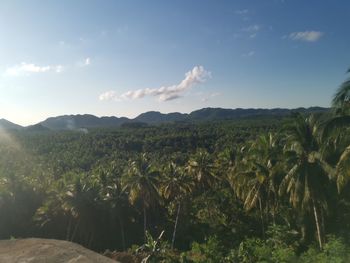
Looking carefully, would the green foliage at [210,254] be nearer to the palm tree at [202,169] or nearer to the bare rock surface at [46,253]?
the bare rock surface at [46,253]

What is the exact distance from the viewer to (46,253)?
18.9 meters

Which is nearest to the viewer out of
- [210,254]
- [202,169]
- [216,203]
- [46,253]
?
[46,253]

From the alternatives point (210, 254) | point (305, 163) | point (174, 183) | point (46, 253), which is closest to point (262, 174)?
point (305, 163)

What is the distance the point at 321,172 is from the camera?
27.7m

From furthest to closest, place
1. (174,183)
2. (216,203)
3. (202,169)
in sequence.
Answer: (216,203) → (202,169) → (174,183)

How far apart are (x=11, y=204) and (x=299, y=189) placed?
39.3 metres

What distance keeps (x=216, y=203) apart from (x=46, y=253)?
3482 centimetres

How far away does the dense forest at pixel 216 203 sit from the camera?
27453 millimetres

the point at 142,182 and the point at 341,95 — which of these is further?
the point at 142,182

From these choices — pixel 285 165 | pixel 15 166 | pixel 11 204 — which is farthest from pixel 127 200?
pixel 15 166

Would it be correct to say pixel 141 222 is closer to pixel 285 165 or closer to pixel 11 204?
pixel 11 204

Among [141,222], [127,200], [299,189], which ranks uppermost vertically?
[299,189]

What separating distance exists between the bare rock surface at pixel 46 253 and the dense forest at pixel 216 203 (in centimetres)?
1062

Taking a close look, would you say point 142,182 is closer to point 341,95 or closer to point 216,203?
point 216,203
